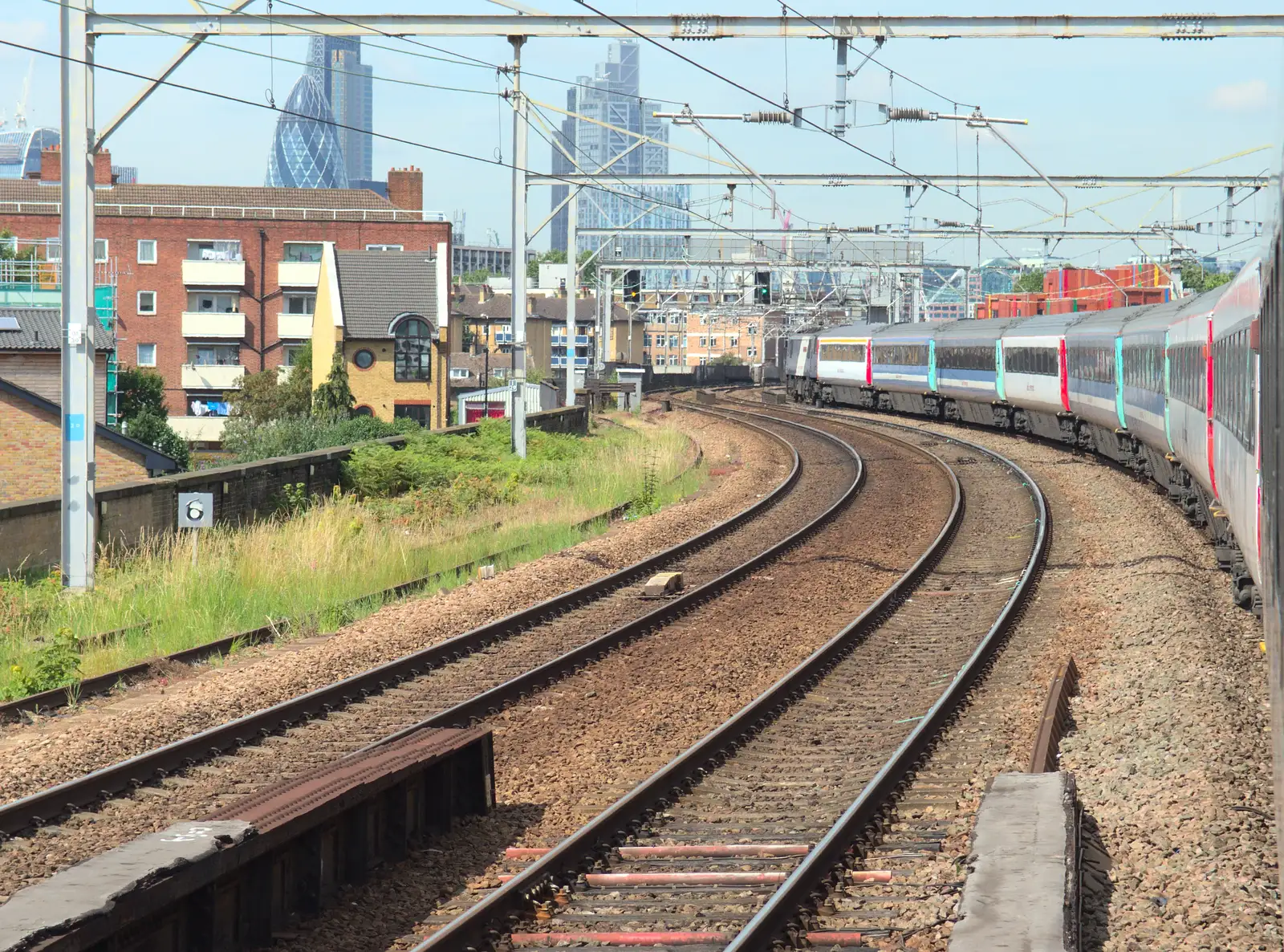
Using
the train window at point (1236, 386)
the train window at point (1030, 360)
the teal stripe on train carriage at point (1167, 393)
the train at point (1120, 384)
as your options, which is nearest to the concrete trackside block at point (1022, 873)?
the train at point (1120, 384)

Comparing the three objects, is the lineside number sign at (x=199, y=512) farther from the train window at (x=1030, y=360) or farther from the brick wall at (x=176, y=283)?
the brick wall at (x=176, y=283)

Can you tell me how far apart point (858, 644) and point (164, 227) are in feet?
221

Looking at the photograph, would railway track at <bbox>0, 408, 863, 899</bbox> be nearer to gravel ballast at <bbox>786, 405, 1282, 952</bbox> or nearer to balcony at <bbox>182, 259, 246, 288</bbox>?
gravel ballast at <bbox>786, 405, 1282, 952</bbox>

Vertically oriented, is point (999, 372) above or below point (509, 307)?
below

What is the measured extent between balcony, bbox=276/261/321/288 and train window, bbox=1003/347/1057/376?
4522 cm

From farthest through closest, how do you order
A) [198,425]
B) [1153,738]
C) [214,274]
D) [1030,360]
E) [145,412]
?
1. [214,274]
2. [198,425]
3. [145,412]
4. [1030,360]
5. [1153,738]

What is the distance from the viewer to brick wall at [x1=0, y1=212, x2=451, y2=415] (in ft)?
243

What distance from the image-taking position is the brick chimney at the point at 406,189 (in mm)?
86438

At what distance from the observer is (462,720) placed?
11.2 meters

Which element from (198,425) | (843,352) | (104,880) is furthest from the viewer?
(198,425)

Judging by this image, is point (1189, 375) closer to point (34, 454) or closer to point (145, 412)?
point (34, 454)

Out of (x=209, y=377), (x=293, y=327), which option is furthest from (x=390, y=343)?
(x=209, y=377)

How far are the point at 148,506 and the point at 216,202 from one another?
73.4 meters

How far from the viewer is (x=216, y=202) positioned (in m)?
89.2
